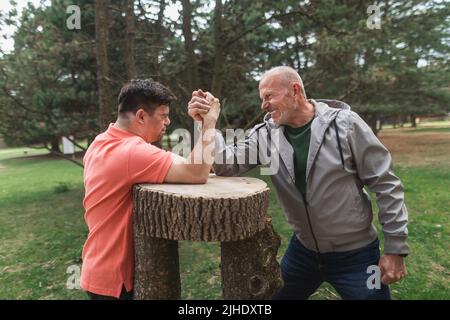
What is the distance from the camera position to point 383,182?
207 cm

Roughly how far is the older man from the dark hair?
0.20 metres

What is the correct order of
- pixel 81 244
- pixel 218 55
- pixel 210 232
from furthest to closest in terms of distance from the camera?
pixel 218 55 → pixel 81 244 → pixel 210 232

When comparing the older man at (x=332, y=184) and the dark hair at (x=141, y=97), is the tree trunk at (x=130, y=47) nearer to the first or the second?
the older man at (x=332, y=184)

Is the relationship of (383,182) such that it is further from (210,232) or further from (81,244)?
(81,244)

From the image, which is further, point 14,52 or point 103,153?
point 14,52

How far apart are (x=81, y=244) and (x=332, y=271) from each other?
446 cm

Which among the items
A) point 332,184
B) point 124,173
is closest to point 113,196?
point 124,173

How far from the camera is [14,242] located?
6.18 metres

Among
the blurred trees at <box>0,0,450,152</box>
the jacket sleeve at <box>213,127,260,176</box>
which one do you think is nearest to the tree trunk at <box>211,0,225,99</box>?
the blurred trees at <box>0,0,450,152</box>

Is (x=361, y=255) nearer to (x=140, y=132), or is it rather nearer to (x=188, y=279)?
(x=140, y=132)
